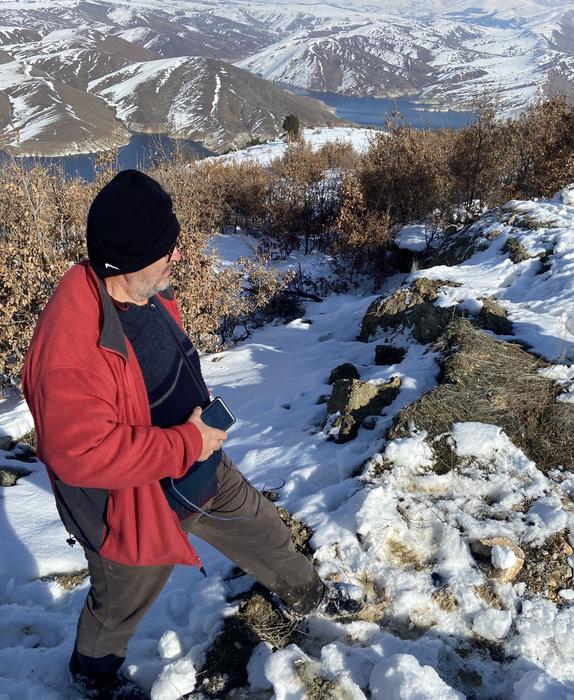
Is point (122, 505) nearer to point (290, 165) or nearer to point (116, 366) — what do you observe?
point (116, 366)

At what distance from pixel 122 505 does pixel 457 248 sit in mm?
8084

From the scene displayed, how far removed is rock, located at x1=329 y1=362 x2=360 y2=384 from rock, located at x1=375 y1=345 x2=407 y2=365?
0.34 metres

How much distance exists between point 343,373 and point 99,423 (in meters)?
3.92

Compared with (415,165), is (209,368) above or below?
below

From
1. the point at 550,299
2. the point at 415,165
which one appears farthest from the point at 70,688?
the point at 415,165

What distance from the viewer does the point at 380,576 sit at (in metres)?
2.54

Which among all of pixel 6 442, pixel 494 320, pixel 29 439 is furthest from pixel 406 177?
pixel 6 442

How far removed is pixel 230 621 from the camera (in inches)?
93.0

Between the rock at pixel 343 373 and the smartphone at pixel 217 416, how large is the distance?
3.25 m

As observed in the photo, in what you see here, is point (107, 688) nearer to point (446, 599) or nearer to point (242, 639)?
point (242, 639)

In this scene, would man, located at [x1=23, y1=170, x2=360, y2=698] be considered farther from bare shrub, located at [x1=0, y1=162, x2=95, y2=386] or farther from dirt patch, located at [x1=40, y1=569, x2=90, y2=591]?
bare shrub, located at [x1=0, y1=162, x2=95, y2=386]

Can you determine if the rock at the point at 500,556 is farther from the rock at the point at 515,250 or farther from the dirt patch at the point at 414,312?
the rock at the point at 515,250

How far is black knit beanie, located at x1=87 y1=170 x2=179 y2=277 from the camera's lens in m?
1.48

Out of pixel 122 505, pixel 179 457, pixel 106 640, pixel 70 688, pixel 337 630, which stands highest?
pixel 179 457
